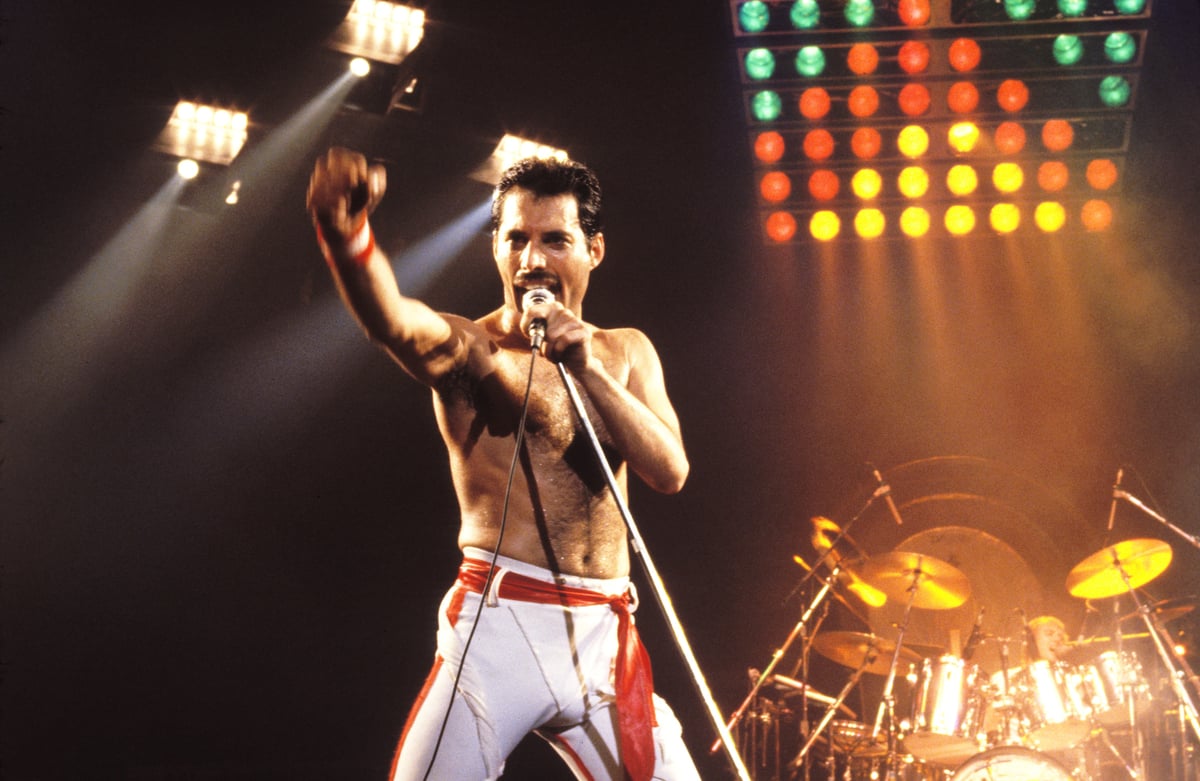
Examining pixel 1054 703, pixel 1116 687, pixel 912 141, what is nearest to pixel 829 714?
pixel 1054 703

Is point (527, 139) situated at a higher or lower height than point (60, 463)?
higher

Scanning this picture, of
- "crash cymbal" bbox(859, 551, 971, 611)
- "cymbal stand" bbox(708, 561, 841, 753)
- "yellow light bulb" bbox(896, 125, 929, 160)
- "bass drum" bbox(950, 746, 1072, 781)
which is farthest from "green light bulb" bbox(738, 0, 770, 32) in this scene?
"bass drum" bbox(950, 746, 1072, 781)

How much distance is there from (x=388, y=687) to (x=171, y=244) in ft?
10.6

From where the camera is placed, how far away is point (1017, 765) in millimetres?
4879

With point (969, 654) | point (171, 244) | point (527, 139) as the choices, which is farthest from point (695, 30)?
point (969, 654)

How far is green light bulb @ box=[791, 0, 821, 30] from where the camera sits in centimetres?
448

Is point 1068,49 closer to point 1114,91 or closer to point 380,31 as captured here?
point 1114,91

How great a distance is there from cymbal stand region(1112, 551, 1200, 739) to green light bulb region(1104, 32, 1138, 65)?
260cm

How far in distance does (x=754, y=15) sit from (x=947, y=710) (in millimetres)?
3786

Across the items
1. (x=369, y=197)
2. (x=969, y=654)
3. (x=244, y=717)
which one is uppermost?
(x=369, y=197)

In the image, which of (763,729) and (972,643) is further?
(763,729)

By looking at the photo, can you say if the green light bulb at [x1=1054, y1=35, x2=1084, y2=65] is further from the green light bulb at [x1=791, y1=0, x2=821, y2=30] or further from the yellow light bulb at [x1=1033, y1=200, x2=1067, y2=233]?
the green light bulb at [x1=791, y1=0, x2=821, y2=30]

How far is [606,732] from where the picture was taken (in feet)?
6.31

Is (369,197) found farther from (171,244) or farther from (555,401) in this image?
(171,244)
